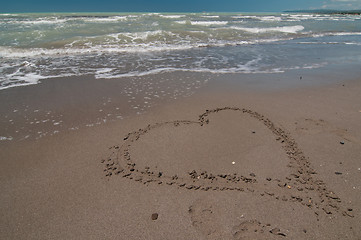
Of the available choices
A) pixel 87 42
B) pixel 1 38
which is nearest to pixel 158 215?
pixel 87 42

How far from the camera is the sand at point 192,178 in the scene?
306 centimetres

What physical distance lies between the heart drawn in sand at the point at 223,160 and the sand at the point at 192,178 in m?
0.02

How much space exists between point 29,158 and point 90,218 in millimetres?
2261

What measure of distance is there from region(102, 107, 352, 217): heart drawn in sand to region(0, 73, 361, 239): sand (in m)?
0.02

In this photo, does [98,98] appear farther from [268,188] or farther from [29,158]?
[268,188]

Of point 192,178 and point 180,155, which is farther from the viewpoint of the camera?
point 180,155

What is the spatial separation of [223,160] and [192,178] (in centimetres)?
84

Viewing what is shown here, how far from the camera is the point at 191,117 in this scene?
6.05 meters

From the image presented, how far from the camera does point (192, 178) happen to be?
3.93m

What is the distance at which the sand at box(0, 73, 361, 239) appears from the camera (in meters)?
3.06

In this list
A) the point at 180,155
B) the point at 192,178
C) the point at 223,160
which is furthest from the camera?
the point at 180,155

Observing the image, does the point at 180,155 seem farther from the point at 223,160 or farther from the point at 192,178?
the point at 223,160

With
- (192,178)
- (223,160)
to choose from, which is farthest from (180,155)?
(223,160)

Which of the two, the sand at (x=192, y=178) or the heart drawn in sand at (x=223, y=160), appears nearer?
the sand at (x=192, y=178)
